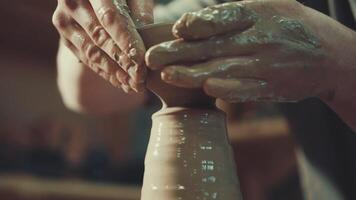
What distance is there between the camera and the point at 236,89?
0.76m

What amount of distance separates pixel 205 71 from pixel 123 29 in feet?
0.47

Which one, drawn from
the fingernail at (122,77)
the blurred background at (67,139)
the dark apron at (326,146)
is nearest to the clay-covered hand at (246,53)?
the fingernail at (122,77)

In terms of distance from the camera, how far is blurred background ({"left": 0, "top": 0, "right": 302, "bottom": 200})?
2352 millimetres

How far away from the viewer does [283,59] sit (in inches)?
31.5

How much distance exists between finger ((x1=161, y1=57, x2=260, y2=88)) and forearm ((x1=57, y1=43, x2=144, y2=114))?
796 mm

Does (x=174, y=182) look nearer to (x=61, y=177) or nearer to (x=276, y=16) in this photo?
(x=276, y=16)

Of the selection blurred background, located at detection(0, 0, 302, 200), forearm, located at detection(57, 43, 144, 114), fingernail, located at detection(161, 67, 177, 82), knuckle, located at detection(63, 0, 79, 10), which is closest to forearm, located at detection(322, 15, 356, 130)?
fingernail, located at detection(161, 67, 177, 82)

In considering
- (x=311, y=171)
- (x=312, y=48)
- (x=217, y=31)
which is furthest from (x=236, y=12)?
(x=311, y=171)

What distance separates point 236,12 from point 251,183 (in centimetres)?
185

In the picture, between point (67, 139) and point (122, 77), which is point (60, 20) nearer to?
point (122, 77)

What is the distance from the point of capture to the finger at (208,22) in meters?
0.74

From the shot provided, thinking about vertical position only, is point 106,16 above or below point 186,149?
above

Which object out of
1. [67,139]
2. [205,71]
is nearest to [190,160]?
[205,71]

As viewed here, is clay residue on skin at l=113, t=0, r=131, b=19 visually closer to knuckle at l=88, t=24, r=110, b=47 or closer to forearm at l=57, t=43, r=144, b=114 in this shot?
knuckle at l=88, t=24, r=110, b=47
